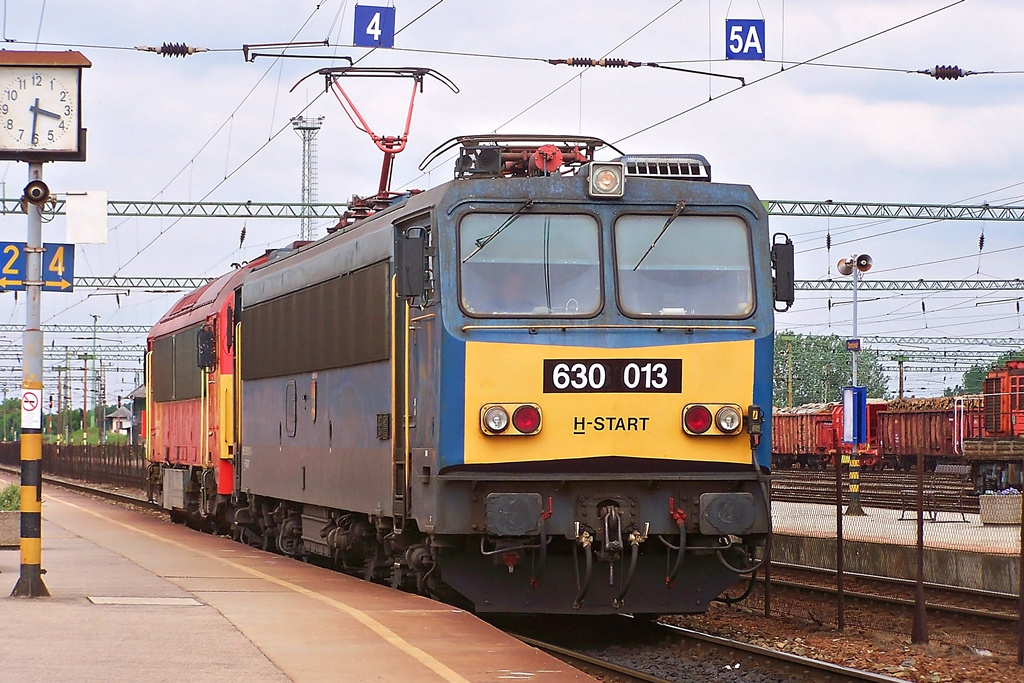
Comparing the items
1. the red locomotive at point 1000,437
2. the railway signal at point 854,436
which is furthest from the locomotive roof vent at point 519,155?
the red locomotive at point 1000,437

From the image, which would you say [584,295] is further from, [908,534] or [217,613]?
[908,534]

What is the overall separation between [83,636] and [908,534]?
49.4 feet

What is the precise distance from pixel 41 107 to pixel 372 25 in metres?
9.09

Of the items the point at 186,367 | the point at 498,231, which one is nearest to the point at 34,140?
the point at 498,231

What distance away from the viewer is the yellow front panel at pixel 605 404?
1166 cm

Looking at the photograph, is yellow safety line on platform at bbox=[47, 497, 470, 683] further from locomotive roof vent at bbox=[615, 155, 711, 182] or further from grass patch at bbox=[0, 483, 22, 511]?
locomotive roof vent at bbox=[615, 155, 711, 182]

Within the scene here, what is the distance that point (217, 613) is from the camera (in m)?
11.5

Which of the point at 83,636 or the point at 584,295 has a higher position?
the point at 584,295

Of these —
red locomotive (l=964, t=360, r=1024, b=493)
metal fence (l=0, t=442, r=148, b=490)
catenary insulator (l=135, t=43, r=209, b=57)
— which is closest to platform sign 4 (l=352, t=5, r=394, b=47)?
catenary insulator (l=135, t=43, r=209, b=57)

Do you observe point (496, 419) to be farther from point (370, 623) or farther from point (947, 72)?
point (947, 72)

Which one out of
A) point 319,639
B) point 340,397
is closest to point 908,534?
point 340,397

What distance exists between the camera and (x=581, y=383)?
465 inches

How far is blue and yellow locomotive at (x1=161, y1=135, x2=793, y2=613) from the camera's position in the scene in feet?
38.3

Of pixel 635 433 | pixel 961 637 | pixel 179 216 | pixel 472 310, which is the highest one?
pixel 179 216
